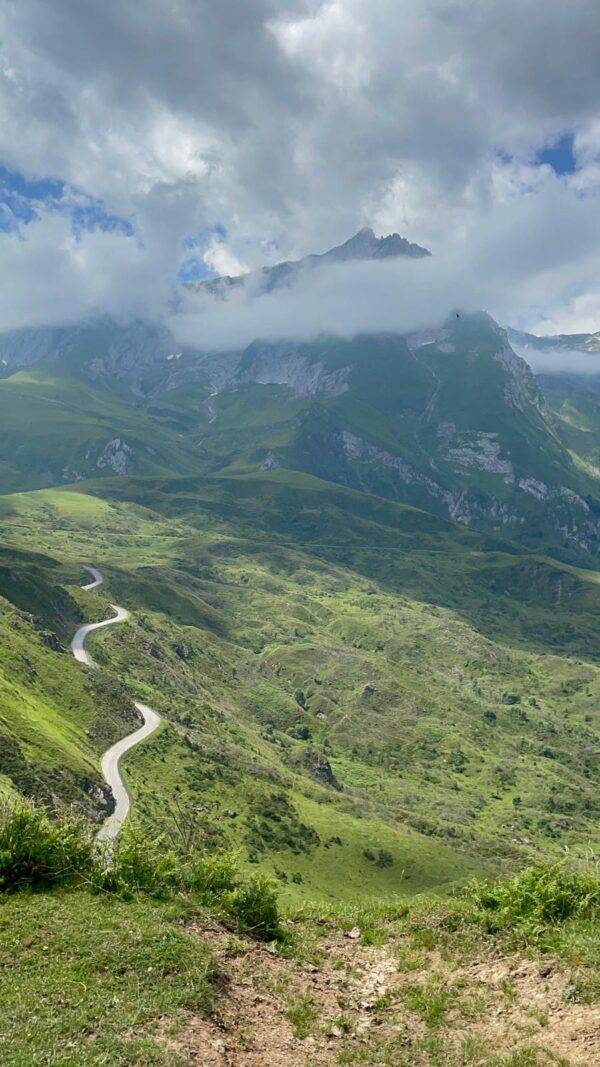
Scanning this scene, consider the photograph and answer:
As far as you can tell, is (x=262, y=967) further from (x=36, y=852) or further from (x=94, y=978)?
(x=36, y=852)

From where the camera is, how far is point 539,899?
20547 mm

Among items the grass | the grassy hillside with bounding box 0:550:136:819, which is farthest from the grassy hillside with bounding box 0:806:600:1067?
the grassy hillside with bounding box 0:550:136:819

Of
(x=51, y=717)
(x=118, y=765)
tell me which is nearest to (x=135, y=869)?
(x=118, y=765)

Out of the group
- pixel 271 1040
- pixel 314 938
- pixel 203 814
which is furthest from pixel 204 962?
pixel 203 814

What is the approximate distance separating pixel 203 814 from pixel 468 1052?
129689 mm

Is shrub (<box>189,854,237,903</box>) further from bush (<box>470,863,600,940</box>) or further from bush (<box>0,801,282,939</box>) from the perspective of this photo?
bush (<box>470,863,600,940</box>)

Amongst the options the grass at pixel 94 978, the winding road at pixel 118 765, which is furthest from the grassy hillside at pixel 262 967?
the winding road at pixel 118 765

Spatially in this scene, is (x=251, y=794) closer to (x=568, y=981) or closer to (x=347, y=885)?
(x=347, y=885)

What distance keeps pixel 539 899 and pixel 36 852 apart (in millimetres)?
16507

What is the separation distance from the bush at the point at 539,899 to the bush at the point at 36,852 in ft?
44.9

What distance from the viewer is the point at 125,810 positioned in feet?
381

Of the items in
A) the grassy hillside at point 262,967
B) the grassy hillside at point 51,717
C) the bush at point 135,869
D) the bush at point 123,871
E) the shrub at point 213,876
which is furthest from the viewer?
the grassy hillside at point 51,717

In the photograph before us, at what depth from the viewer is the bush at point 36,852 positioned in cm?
Answer: 2064

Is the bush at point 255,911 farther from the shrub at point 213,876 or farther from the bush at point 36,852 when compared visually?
the bush at point 36,852
